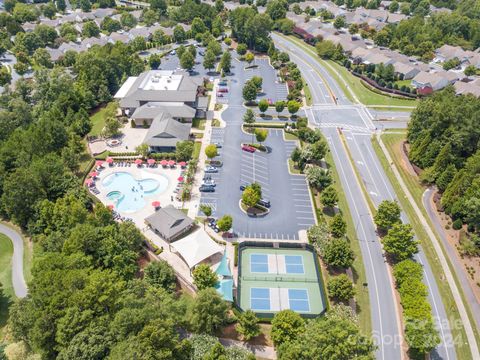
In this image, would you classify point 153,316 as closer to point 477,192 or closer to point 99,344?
point 99,344

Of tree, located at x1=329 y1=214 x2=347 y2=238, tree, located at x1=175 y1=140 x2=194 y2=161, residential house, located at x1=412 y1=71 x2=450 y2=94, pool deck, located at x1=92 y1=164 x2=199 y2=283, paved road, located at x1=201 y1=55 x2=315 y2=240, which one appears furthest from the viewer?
residential house, located at x1=412 y1=71 x2=450 y2=94

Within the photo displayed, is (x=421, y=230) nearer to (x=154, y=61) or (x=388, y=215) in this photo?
(x=388, y=215)

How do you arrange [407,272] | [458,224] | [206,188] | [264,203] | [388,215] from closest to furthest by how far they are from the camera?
1. [407,272]
2. [388,215]
3. [458,224]
4. [264,203]
5. [206,188]

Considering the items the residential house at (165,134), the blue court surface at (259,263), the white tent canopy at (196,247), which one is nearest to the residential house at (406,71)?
the residential house at (165,134)

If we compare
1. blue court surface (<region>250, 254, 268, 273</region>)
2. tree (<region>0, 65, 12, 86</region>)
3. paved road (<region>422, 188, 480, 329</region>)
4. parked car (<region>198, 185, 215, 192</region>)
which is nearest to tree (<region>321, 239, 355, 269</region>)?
blue court surface (<region>250, 254, 268, 273</region>)

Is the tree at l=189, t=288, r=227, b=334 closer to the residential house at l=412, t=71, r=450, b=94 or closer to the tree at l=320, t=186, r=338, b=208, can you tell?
the tree at l=320, t=186, r=338, b=208

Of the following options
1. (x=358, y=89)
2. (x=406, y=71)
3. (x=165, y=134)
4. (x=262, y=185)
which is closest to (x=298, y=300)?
(x=262, y=185)
